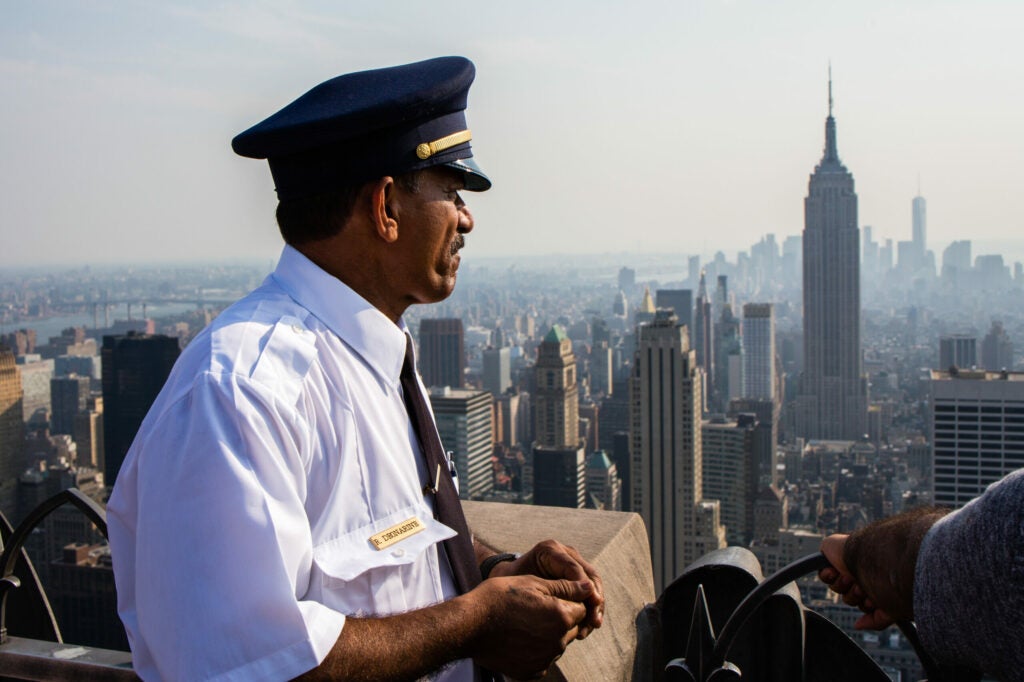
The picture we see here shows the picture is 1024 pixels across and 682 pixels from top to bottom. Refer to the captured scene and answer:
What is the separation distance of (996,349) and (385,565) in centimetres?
6145

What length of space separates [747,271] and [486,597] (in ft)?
358

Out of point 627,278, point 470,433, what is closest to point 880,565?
point 470,433

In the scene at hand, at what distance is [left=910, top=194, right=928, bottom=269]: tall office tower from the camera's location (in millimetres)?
100000

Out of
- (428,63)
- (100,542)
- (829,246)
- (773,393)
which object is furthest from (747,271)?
(428,63)

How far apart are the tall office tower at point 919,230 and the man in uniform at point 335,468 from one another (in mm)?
104786

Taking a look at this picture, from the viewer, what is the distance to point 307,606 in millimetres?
994

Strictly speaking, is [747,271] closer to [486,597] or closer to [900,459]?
[900,459]

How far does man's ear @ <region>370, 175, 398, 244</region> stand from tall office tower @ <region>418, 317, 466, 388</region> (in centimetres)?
5917

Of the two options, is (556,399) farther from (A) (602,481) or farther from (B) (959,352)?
(B) (959,352)

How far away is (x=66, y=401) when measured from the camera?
42781 millimetres

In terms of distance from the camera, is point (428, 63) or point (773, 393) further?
point (773, 393)

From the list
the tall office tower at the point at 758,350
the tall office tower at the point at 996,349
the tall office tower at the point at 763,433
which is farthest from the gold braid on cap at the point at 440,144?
the tall office tower at the point at 758,350

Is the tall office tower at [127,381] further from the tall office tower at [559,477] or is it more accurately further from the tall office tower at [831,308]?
the tall office tower at [831,308]

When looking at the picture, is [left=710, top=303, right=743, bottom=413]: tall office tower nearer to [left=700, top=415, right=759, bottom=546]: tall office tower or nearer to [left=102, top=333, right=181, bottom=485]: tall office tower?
[left=700, top=415, right=759, bottom=546]: tall office tower
